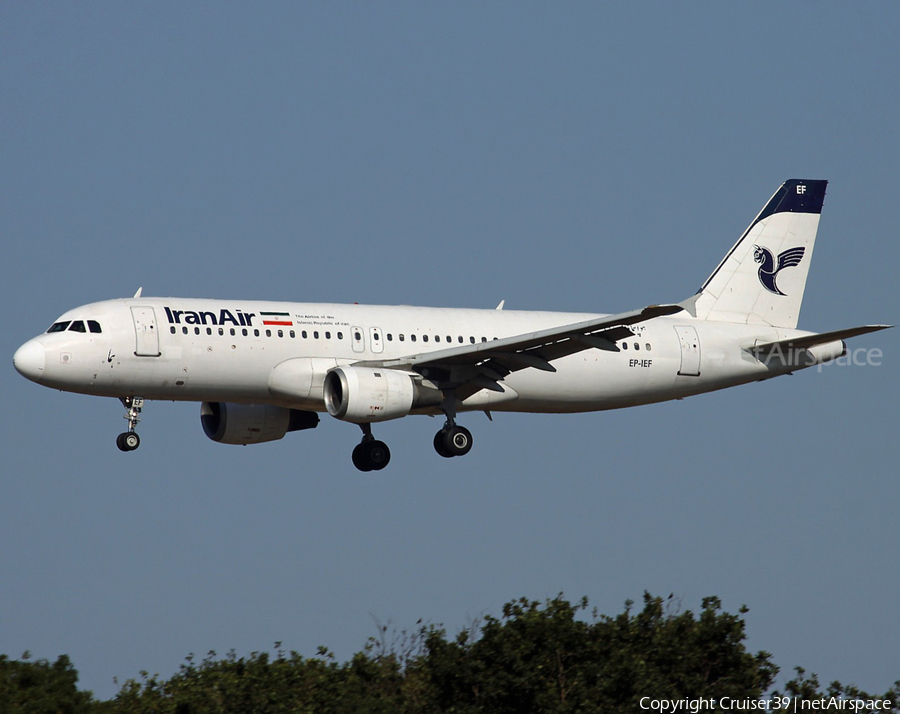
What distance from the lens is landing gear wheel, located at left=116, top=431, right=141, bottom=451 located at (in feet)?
146

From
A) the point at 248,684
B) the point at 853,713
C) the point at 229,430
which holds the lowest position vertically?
the point at 853,713

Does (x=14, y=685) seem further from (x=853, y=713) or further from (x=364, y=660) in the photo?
(x=853, y=713)

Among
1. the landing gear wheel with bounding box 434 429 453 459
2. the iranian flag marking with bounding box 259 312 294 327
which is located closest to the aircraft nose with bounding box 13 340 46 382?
the iranian flag marking with bounding box 259 312 294 327

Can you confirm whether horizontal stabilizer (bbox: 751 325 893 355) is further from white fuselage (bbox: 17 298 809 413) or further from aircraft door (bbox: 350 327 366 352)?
aircraft door (bbox: 350 327 366 352)

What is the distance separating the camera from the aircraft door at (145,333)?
141 feet

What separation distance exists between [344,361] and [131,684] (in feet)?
35.2

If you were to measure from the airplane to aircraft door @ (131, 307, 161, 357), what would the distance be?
0.04 metres

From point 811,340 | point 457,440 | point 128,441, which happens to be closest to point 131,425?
point 128,441

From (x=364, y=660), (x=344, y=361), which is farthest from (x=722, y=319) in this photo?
(x=364, y=660)

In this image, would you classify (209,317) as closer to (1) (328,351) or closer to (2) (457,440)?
(1) (328,351)

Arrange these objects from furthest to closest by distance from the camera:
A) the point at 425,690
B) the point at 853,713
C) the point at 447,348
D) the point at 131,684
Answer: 1. the point at 447,348
2. the point at 131,684
3. the point at 425,690
4. the point at 853,713

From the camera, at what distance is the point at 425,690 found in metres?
38.8

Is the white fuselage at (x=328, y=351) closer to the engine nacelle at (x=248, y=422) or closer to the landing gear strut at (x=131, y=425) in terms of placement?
the landing gear strut at (x=131, y=425)

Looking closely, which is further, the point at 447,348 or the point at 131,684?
the point at 447,348
